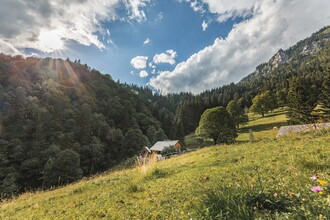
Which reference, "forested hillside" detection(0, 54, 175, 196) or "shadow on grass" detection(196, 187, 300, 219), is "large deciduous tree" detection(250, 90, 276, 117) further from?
"shadow on grass" detection(196, 187, 300, 219)

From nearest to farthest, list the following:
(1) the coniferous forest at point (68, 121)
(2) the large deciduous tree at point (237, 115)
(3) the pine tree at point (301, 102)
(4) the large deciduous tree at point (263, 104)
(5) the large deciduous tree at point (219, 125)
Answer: (1) the coniferous forest at point (68, 121), (5) the large deciduous tree at point (219, 125), (3) the pine tree at point (301, 102), (2) the large deciduous tree at point (237, 115), (4) the large deciduous tree at point (263, 104)

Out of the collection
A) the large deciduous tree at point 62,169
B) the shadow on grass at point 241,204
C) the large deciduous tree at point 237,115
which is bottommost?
the large deciduous tree at point 62,169

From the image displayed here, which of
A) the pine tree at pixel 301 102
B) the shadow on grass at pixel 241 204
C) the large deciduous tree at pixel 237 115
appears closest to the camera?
the shadow on grass at pixel 241 204

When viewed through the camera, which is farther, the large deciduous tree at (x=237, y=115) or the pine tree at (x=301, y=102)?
the large deciduous tree at (x=237, y=115)

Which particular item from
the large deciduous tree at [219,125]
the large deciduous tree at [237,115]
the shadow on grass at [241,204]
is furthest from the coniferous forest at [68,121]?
the shadow on grass at [241,204]

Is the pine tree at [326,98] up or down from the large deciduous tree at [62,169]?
up

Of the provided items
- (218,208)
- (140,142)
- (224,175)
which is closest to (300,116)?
(140,142)

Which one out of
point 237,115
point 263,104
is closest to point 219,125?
point 237,115

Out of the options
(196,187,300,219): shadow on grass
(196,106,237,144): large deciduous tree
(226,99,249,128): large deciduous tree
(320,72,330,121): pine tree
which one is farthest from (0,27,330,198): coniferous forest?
(196,187,300,219): shadow on grass

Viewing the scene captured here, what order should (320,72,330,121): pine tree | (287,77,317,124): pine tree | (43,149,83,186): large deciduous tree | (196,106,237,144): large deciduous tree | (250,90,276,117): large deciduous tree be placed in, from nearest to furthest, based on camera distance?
(43,149,83,186): large deciduous tree < (320,72,330,121): pine tree < (196,106,237,144): large deciduous tree < (287,77,317,124): pine tree < (250,90,276,117): large deciduous tree

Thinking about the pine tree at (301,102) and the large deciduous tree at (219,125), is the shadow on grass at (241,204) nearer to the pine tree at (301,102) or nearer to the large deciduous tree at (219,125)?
the large deciduous tree at (219,125)

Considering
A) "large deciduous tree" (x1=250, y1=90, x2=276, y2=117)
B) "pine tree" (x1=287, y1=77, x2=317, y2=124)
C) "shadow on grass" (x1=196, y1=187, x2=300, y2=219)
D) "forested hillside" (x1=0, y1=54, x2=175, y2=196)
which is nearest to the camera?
"shadow on grass" (x1=196, y1=187, x2=300, y2=219)

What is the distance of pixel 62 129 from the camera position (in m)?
66.6

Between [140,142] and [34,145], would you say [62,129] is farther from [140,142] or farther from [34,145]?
[140,142]
